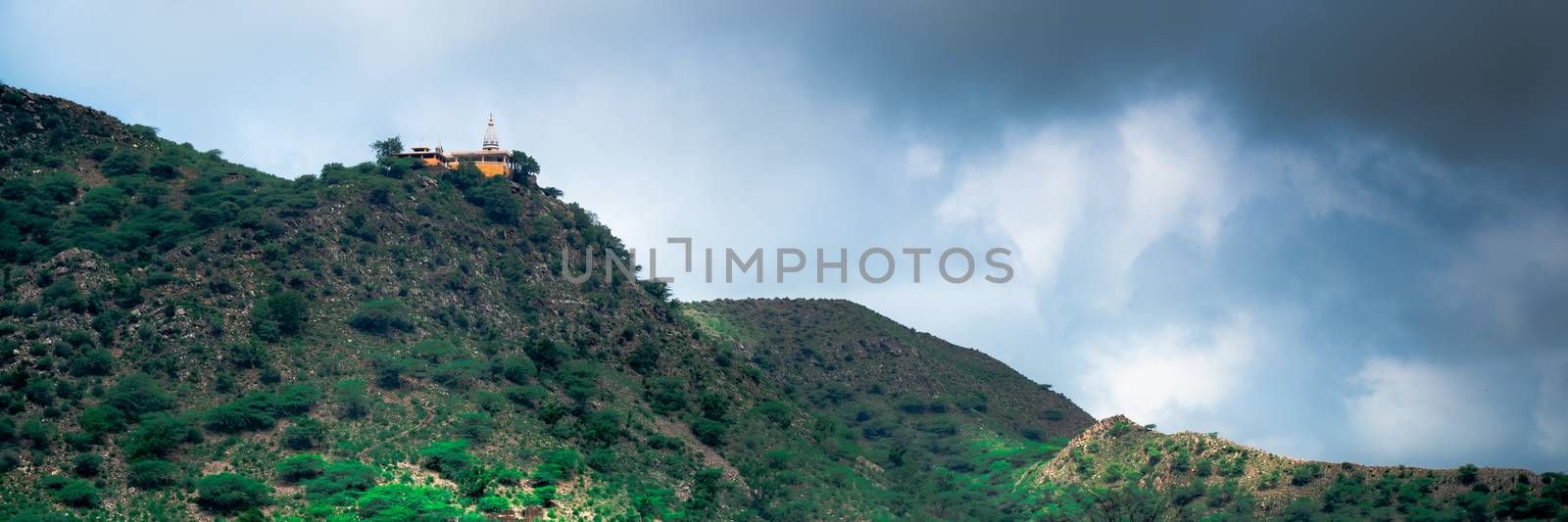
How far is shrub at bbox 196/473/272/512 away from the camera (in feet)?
263

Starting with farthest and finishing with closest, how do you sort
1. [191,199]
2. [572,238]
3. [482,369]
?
[572,238]
[191,199]
[482,369]

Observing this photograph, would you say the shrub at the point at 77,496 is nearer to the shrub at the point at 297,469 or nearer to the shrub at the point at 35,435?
the shrub at the point at 35,435

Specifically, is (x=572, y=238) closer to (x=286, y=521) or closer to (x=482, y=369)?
(x=482, y=369)

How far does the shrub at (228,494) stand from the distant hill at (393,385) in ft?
0.47

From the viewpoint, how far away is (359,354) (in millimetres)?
100750

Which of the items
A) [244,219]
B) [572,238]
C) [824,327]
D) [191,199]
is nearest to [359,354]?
[244,219]

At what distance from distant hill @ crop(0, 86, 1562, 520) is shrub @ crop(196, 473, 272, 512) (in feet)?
0.47

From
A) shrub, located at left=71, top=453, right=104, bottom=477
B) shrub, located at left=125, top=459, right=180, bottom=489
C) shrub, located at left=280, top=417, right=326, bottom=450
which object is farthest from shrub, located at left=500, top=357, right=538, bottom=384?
shrub, located at left=71, top=453, right=104, bottom=477

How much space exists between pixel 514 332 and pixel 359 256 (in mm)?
14052

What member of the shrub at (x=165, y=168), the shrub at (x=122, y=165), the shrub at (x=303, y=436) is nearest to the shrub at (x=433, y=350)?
the shrub at (x=303, y=436)

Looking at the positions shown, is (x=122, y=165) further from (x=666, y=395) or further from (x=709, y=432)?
(x=709, y=432)

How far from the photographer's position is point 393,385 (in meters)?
98.9

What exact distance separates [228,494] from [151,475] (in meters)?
4.53

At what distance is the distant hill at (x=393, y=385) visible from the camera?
84.6m
